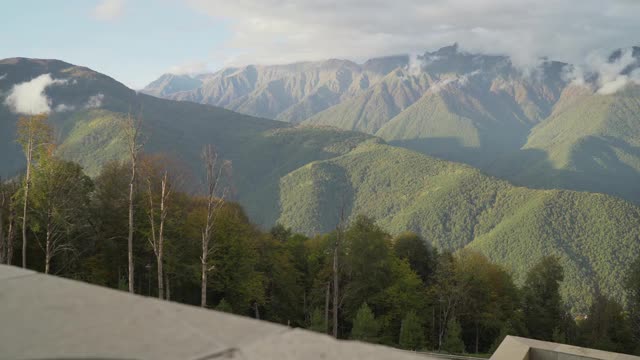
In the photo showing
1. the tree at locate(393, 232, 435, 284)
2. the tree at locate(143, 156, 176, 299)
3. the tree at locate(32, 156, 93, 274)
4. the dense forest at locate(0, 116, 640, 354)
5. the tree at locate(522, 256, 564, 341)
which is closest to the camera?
the tree at locate(143, 156, 176, 299)

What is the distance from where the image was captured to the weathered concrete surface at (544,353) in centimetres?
1395

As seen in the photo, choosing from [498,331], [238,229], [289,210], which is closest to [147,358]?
[238,229]

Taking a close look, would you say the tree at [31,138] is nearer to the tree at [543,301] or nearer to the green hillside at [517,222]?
the tree at [543,301]

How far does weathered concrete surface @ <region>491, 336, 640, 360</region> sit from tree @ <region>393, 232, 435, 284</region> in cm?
3215

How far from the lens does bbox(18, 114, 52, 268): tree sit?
20172mm

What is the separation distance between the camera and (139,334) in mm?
2391

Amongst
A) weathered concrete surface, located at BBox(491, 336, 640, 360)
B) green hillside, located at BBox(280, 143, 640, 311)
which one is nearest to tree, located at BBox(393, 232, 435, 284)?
weathered concrete surface, located at BBox(491, 336, 640, 360)

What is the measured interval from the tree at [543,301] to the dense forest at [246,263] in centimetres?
12

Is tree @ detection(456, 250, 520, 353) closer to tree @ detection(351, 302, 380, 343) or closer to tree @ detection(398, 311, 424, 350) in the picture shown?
tree @ detection(398, 311, 424, 350)

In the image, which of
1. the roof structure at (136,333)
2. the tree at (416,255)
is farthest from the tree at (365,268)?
the roof structure at (136,333)

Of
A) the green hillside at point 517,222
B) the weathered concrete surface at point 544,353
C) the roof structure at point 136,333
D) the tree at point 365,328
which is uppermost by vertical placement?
the roof structure at point 136,333

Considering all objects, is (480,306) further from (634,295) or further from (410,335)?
(634,295)

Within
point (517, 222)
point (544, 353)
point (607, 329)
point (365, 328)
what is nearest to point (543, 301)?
point (607, 329)

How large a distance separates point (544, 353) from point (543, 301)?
38.2 m
